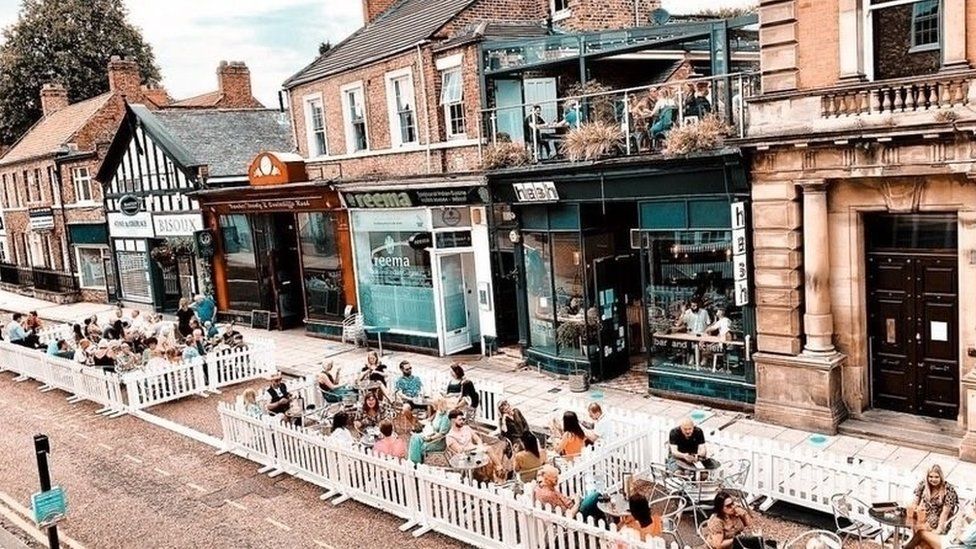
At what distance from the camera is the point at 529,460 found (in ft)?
34.0

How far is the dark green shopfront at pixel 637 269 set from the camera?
45.8 ft

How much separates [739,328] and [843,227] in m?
2.62

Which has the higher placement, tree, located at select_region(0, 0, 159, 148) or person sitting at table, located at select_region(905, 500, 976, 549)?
tree, located at select_region(0, 0, 159, 148)

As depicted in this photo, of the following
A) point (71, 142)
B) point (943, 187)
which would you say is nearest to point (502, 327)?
point (943, 187)

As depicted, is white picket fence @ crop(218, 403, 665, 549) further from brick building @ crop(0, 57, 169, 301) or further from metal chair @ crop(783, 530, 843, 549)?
brick building @ crop(0, 57, 169, 301)

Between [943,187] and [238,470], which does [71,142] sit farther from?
[943,187]

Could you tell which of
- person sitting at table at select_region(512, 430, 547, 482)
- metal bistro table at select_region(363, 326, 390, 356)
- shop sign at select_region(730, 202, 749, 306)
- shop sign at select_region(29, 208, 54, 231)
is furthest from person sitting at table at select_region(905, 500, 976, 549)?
shop sign at select_region(29, 208, 54, 231)

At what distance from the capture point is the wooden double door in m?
12.0

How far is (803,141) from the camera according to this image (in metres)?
12.1

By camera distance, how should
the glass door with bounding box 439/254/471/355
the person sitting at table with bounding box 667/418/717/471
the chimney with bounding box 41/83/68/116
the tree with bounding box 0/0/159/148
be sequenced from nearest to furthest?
the person sitting at table with bounding box 667/418/717/471, the glass door with bounding box 439/254/471/355, the chimney with bounding box 41/83/68/116, the tree with bounding box 0/0/159/148

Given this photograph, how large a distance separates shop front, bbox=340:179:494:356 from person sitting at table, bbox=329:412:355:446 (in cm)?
759

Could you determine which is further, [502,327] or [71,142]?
[71,142]

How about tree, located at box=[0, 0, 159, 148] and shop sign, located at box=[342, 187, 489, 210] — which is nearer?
shop sign, located at box=[342, 187, 489, 210]

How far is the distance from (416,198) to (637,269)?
586cm
